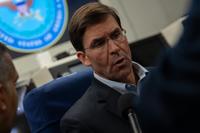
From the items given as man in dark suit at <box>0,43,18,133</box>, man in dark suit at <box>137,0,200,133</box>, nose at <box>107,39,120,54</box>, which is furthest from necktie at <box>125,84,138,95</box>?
man in dark suit at <box>137,0,200,133</box>

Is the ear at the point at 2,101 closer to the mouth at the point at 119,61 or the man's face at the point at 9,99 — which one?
the man's face at the point at 9,99

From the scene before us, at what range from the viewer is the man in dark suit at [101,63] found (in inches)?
62.5

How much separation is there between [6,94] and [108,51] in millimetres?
741

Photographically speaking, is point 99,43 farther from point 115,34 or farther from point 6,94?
point 6,94

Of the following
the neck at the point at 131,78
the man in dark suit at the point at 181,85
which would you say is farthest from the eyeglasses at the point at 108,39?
the man in dark suit at the point at 181,85

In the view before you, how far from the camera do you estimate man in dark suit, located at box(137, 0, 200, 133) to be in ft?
1.32

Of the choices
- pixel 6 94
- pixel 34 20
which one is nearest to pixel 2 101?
pixel 6 94

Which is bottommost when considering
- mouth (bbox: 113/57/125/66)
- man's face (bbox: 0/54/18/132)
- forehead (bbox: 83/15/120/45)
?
mouth (bbox: 113/57/125/66)

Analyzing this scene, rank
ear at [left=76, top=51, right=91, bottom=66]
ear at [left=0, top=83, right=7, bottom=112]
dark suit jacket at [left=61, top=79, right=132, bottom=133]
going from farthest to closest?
1. ear at [left=76, top=51, right=91, bottom=66]
2. dark suit jacket at [left=61, top=79, right=132, bottom=133]
3. ear at [left=0, top=83, right=7, bottom=112]

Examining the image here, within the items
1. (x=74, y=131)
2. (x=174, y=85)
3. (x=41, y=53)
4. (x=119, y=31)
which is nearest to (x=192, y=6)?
(x=174, y=85)

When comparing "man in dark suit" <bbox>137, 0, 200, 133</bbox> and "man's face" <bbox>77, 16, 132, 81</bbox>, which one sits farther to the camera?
"man's face" <bbox>77, 16, 132, 81</bbox>

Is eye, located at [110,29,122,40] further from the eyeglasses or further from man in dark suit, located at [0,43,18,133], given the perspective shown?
man in dark suit, located at [0,43,18,133]

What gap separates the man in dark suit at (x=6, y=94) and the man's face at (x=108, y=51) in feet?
2.20

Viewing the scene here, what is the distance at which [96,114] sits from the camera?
5.20 ft
